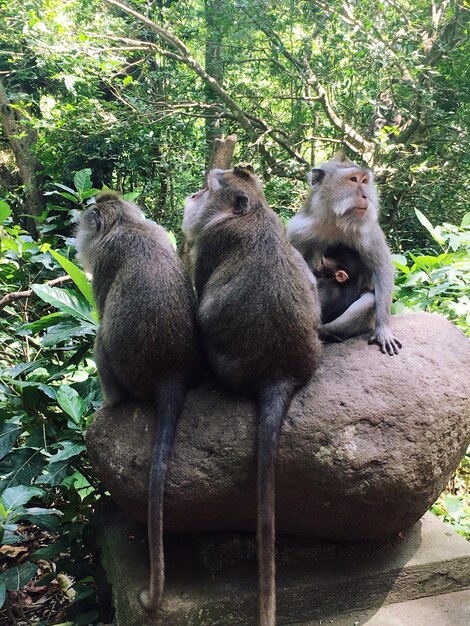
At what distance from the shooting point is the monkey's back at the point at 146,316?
2621 mm

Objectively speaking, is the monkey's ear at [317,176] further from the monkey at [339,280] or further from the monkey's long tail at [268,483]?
the monkey's long tail at [268,483]

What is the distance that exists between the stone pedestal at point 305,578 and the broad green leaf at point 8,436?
80 cm

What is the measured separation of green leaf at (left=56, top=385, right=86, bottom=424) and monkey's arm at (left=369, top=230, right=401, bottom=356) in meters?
1.69

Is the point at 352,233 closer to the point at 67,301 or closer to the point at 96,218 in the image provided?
the point at 96,218

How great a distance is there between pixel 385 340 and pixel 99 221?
166 cm

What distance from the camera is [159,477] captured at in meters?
2.37

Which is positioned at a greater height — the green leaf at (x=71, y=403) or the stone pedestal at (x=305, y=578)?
the green leaf at (x=71, y=403)

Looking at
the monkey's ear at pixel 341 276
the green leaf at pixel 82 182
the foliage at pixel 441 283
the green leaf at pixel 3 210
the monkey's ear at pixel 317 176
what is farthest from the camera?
the green leaf at pixel 82 182

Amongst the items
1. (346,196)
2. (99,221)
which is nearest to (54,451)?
(99,221)

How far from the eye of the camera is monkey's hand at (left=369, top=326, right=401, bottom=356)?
113 inches

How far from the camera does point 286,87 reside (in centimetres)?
980

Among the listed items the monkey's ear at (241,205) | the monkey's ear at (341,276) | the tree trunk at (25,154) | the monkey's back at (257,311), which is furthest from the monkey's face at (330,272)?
the tree trunk at (25,154)

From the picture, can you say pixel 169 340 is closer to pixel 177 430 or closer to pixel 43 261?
pixel 177 430

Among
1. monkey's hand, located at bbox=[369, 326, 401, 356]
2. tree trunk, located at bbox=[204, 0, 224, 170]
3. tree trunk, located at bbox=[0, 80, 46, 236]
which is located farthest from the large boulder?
tree trunk, located at bbox=[0, 80, 46, 236]
